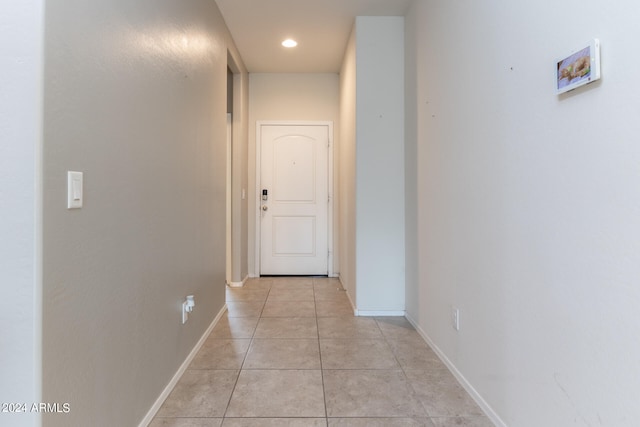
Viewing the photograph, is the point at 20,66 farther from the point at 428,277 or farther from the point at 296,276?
the point at 296,276

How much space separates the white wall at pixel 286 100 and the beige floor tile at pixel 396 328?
6.69ft

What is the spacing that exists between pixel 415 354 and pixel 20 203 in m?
2.04

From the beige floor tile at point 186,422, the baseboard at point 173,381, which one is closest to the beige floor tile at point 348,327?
the baseboard at point 173,381

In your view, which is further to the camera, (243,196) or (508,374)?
(243,196)

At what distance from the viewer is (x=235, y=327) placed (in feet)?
8.41

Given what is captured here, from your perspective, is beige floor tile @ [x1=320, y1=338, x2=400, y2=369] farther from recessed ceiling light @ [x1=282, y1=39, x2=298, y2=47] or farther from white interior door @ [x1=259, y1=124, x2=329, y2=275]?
recessed ceiling light @ [x1=282, y1=39, x2=298, y2=47]

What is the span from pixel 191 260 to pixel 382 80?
201 centimetres

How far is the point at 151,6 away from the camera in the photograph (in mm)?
1507

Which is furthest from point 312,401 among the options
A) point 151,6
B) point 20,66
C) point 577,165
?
point 151,6

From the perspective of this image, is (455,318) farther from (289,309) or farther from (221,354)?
(289,309)

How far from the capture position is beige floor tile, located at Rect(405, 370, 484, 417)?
61.0 inches

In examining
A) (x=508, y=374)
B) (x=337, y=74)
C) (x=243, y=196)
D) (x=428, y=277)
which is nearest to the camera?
(x=508, y=374)

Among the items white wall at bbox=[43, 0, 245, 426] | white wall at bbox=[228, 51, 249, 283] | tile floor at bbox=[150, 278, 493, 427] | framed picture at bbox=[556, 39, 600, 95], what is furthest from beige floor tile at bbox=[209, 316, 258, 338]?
framed picture at bbox=[556, 39, 600, 95]

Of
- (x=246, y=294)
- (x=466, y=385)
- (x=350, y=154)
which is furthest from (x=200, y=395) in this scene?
(x=350, y=154)
